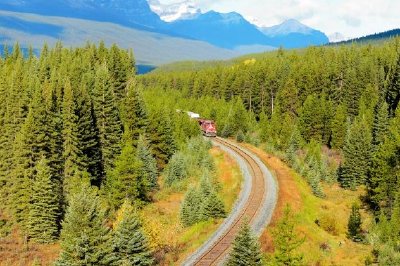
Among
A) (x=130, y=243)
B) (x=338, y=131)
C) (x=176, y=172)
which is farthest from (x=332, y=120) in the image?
(x=130, y=243)

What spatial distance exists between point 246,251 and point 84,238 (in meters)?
9.09

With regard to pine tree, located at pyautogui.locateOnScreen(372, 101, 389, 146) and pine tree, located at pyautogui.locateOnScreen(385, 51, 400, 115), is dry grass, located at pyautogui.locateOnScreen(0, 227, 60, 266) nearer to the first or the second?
pine tree, located at pyautogui.locateOnScreen(372, 101, 389, 146)

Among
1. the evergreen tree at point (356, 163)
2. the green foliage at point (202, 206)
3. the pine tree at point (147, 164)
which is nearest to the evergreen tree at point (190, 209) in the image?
the green foliage at point (202, 206)

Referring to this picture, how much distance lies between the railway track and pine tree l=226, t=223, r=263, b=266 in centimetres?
102

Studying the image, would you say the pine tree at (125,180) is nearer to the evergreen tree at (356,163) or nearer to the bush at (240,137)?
the bush at (240,137)

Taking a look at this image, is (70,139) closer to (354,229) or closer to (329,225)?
(329,225)

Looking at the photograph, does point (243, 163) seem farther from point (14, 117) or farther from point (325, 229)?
point (14, 117)

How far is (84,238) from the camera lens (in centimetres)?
2767

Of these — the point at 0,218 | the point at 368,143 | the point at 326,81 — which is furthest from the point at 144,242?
the point at 326,81

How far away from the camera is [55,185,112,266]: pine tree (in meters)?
27.8

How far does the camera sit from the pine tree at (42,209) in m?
54.1

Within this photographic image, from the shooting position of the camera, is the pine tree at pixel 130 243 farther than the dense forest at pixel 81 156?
No

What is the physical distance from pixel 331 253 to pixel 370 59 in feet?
342

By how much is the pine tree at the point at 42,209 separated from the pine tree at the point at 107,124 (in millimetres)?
14620
